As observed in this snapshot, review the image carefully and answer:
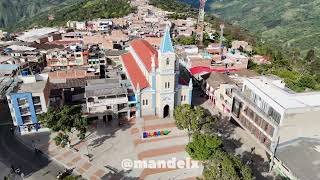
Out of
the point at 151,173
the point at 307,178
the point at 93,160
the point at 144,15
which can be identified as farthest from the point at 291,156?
the point at 144,15

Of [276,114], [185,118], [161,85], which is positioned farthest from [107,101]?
[276,114]

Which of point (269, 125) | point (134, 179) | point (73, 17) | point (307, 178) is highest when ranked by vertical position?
point (73, 17)

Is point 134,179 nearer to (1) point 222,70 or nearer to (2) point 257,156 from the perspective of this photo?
(2) point 257,156

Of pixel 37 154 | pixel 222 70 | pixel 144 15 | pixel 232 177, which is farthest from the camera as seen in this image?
pixel 144 15

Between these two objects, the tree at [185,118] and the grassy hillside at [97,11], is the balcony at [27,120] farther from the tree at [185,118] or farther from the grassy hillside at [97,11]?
the grassy hillside at [97,11]

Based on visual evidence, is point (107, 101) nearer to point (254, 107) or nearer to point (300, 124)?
point (254, 107)

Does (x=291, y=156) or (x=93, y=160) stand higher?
(x=291, y=156)

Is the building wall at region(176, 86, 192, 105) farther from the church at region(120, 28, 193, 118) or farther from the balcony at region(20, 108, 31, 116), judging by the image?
the balcony at region(20, 108, 31, 116)
